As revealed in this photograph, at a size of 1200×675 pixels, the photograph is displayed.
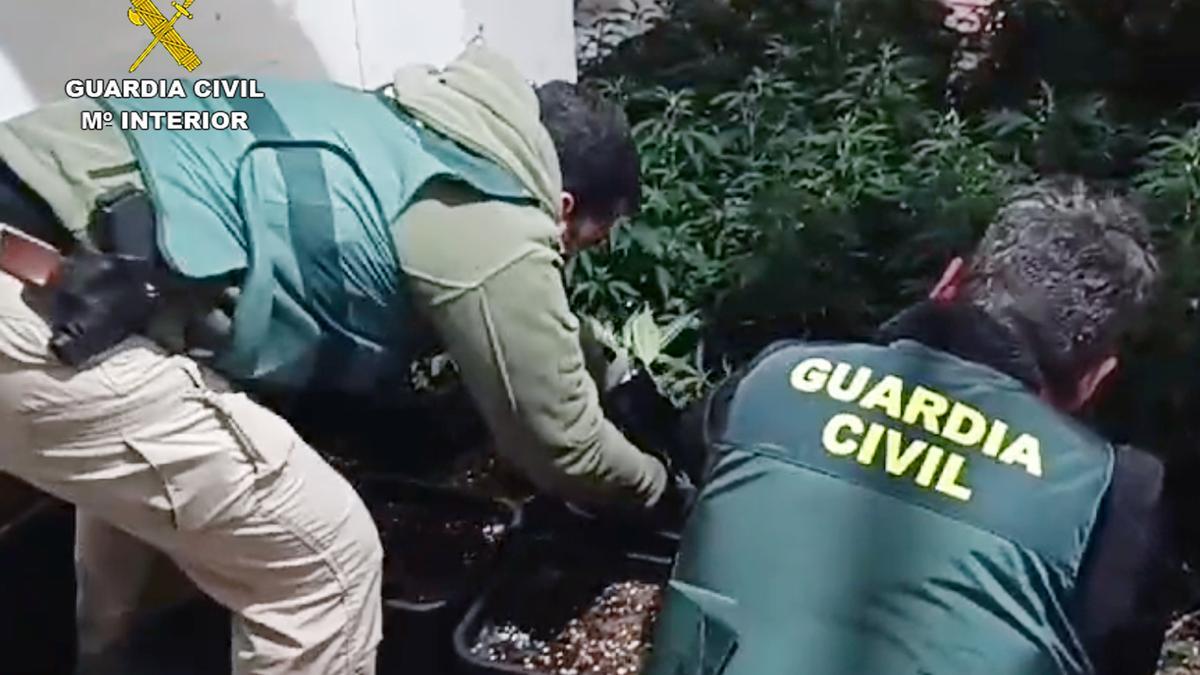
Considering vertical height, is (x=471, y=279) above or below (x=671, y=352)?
above

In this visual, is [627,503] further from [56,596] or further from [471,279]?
[56,596]

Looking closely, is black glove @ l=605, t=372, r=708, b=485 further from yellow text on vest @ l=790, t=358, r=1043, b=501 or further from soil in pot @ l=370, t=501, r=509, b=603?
yellow text on vest @ l=790, t=358, r=1043, b=501

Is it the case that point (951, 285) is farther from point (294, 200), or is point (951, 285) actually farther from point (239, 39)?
point (239, 39)

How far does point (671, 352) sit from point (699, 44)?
914 mm

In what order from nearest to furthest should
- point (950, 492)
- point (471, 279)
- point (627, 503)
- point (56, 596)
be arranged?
point (950, 492)
point (471, 279)
point (627, 503)
point (56, 596)

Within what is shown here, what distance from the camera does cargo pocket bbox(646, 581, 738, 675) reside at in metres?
2.03

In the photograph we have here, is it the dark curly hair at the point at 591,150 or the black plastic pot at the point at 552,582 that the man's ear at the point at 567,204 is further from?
the black plastic pot at the point at 552,582

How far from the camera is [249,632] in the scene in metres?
2.45

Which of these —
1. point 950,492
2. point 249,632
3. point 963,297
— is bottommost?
point 249,632

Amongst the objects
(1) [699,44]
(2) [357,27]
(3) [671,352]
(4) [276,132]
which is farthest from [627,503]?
(1) [699,44]

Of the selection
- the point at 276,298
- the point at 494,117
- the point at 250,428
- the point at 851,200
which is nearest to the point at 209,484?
the point at 250,428

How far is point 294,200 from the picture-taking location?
2354mm

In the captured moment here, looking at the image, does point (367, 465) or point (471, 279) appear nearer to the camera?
point (471, 279)

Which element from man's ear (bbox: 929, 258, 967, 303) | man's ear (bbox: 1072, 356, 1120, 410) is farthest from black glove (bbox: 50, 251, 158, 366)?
man's ear (bbox: 1072, 356, 1120, 410)
